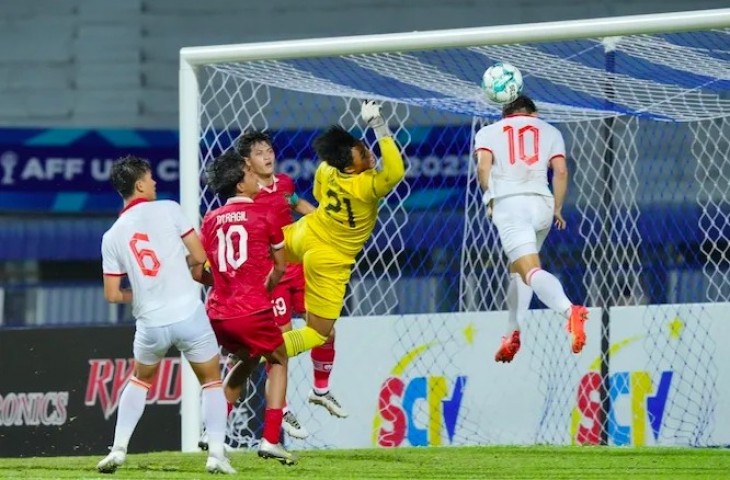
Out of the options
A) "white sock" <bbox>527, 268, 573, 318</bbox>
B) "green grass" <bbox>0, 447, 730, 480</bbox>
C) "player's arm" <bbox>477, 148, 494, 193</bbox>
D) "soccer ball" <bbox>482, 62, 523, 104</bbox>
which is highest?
"soccer ball" <bbox>482, 62, 523, 104</bbox>

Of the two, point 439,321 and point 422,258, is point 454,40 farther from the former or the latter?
point 422,258

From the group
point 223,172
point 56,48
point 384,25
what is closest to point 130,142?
point 56,48

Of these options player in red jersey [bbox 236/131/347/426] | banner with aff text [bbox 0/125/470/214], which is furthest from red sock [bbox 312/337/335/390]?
banner with aff text [bbox 0/125/470/214]

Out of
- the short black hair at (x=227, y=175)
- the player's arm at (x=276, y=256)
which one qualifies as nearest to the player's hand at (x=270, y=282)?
the player's arm at (x=276, y=256)

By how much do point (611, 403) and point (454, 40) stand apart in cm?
258

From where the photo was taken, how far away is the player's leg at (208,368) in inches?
262

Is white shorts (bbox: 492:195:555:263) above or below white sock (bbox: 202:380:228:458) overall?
above

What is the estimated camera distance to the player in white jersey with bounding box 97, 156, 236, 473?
662 cm

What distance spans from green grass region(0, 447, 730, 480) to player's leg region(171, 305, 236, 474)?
136 millimetres

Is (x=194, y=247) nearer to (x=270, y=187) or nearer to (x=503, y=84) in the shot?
(x=270, y=187)

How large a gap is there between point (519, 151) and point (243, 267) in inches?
67.5

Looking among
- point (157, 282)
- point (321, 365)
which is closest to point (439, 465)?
point (321, 365)

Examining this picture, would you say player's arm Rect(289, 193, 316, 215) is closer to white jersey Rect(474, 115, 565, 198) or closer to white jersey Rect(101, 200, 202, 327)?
white jersey Rect(474, 115, 565, 198)

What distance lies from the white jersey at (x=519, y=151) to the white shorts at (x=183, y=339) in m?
1.95
